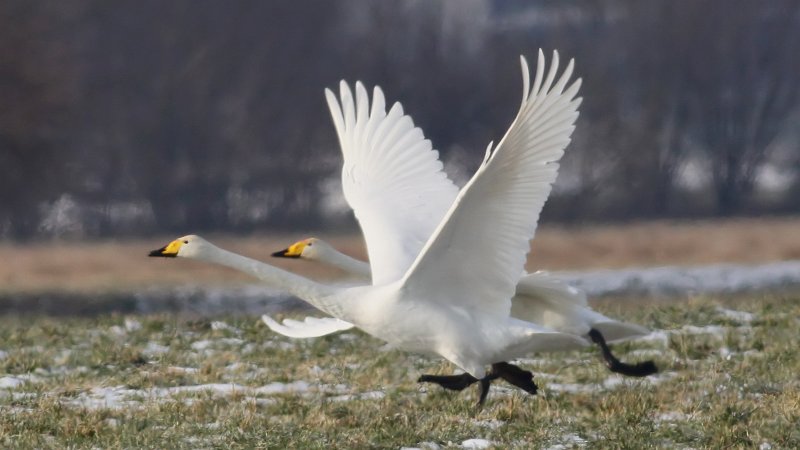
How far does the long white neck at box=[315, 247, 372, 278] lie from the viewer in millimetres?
7531

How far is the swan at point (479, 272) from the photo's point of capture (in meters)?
6.00

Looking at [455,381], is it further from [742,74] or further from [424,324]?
[742,74]

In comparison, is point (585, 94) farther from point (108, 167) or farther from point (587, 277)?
point (587, 277)

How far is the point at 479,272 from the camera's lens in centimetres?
643

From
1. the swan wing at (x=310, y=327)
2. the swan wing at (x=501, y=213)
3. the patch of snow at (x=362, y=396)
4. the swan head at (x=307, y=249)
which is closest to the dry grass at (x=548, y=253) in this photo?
the swan head at (x=307, y=249)

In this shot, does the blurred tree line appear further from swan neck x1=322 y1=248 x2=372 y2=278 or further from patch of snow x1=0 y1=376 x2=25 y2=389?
patch of snow x1=0 y1=376 x2=25 y2=389

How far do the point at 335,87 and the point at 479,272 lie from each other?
2059 centimetres

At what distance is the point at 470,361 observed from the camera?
21.2 feet

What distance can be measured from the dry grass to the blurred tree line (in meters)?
4.40

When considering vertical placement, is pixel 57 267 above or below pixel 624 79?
below

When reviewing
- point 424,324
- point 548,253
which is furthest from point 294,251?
point 548,253

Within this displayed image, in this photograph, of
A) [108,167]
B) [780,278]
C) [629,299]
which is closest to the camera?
[629,299]

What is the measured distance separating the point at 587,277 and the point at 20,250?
6.13 meters

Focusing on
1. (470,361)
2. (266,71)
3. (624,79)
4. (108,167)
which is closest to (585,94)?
(624,79)
